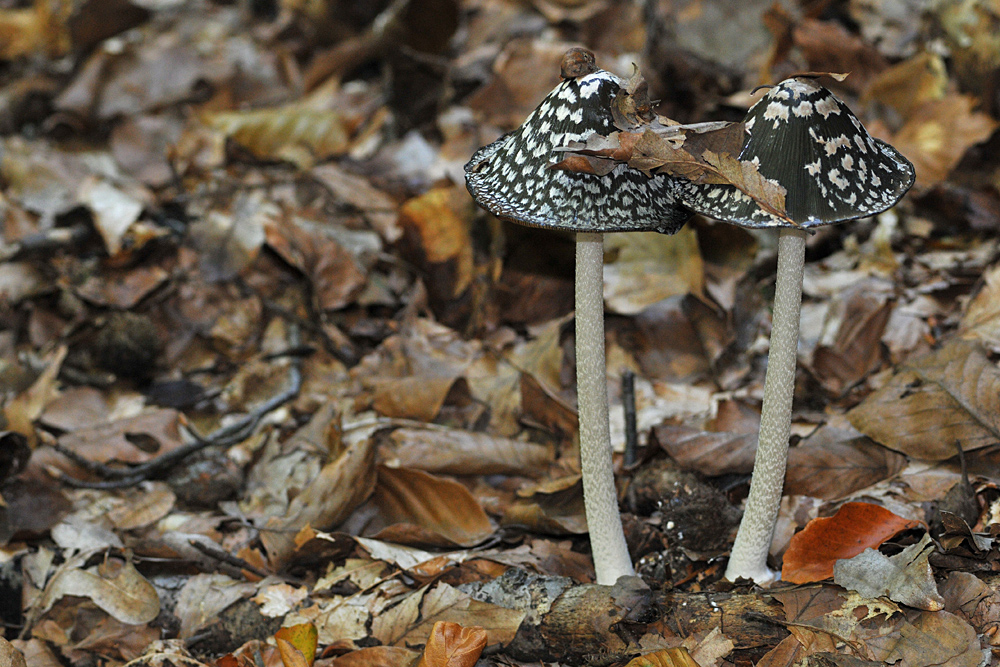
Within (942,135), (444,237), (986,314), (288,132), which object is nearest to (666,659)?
(986,314)

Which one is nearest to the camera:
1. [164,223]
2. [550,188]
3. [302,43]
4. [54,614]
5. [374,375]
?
[550,188]

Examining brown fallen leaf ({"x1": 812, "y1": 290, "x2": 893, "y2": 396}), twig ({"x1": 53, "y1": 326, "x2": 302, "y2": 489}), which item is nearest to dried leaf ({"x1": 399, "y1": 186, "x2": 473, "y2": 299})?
twig ({"x1": 53, "y1": 326, "x2": 302, "y2": 489})

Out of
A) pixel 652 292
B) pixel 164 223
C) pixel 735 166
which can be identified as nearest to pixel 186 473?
pixel 164 223

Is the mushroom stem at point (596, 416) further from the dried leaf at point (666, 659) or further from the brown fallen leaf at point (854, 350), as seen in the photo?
the brown fallen leaf at point (854, 350)

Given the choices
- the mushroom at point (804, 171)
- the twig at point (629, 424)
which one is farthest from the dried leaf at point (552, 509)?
the mushroom at point (804, 171)

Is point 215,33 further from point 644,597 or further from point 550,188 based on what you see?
point 644,597

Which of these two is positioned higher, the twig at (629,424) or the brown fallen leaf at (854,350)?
the brown fallen leaf at (854,350)

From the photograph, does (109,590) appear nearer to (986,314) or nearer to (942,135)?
(986,314)
